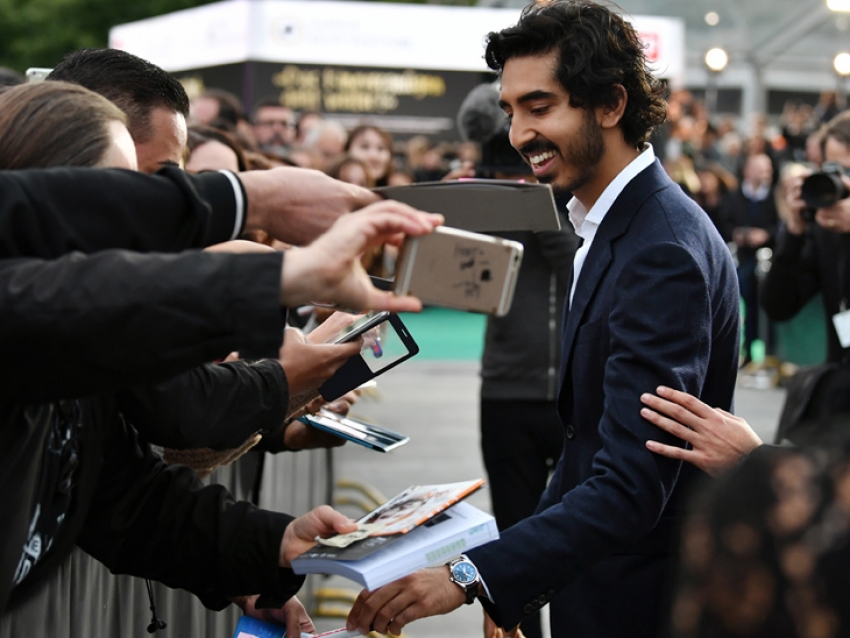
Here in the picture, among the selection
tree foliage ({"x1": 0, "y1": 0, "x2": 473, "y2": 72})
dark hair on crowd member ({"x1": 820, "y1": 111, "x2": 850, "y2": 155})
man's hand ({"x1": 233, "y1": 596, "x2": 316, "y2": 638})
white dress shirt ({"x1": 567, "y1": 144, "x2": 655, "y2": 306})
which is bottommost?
tree foliage ({"x1": 0, "y1": 0, "x2": 473, "y2": 72})

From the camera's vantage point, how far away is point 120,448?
2180 millimetres

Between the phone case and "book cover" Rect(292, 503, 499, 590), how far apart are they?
1.45ft

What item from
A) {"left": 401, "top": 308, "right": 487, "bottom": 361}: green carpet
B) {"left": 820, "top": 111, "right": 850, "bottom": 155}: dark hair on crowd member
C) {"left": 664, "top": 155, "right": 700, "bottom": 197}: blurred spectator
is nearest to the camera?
{"left": 820, "top": 111, "right": 850, "bottom": 155}: dark hair on crowd member

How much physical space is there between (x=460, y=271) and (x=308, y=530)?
0.72 metres

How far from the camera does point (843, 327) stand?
14.8 feet

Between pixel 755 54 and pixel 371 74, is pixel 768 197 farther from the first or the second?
pixel 755 54

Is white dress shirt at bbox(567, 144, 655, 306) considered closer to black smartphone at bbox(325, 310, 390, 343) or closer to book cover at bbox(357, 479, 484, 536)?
black smartphone at bbox(325, 310, 390, 343)

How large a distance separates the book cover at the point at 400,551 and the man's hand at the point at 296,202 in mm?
534

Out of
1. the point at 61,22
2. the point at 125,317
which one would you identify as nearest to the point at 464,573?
the point at 125,317

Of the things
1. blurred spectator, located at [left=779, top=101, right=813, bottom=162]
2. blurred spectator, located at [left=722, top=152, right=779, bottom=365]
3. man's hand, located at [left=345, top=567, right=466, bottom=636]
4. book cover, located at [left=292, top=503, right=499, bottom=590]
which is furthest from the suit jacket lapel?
blurred spectator, located at [left=779, top=101, right=813, bottom=162]

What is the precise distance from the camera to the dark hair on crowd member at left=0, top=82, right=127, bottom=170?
1.76m

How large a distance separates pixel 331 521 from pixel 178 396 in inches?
14.5

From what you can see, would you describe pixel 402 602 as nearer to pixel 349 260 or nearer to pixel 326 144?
pixel 349 260

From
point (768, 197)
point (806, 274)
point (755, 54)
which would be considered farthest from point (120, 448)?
point (755, 54)
